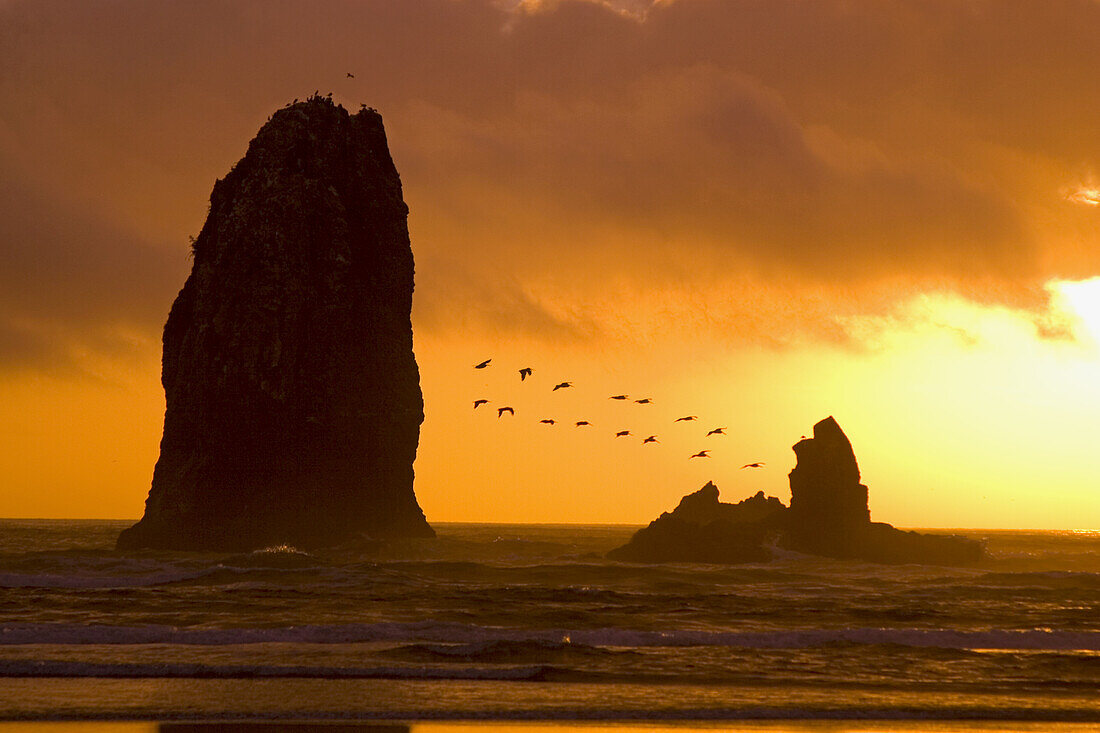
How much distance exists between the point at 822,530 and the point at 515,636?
4616 cm

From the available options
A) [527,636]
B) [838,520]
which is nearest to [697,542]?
A: [838,520]

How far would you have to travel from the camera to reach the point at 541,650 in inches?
1009

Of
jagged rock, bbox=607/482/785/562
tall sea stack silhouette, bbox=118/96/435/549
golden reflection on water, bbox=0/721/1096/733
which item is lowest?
golden reflection on water, bbox=0/721/1096/733

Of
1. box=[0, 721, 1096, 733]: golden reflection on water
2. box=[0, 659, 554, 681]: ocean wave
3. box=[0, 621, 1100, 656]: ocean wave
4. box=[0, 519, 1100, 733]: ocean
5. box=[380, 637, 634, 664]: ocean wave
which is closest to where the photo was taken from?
box=[0, 721, 1096, 733]: golden reflection on water

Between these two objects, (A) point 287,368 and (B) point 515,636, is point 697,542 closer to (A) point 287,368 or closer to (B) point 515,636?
Result: (A) point 287,368

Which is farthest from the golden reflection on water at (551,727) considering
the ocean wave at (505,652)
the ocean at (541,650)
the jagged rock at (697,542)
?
the jagged rock at (697,542)

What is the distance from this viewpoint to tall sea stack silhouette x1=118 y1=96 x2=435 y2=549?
212 ft

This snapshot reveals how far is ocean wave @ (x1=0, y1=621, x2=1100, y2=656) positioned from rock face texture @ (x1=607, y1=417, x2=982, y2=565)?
35530 mm

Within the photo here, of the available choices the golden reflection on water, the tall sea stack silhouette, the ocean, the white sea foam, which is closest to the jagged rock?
the ocean

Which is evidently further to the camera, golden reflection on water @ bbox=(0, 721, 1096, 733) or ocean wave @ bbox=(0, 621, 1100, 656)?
ocean wave @ bbox=(0, 621, 1100, 656)

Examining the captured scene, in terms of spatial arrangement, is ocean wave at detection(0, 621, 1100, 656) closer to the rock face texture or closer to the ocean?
the ocean

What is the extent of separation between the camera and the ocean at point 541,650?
60.6 feet

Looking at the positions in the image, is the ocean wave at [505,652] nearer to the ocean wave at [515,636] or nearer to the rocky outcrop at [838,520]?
the ocean wave at [515,636]

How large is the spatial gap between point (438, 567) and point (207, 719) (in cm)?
3268
